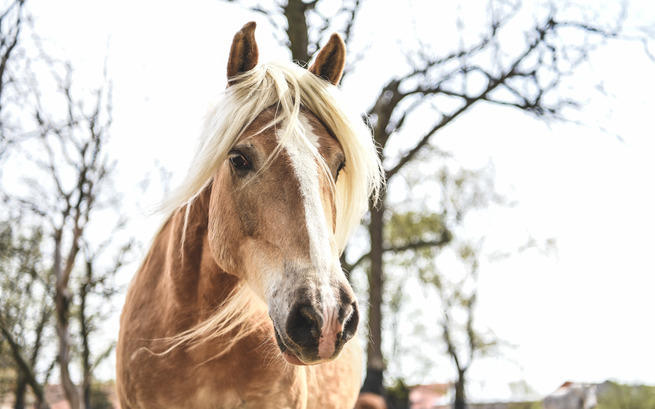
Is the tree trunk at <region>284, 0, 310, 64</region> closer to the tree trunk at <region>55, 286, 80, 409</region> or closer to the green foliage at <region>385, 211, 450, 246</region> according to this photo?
the tree trunk at <region>55, 286, 80, 409</region>

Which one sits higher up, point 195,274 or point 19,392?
point 195,274

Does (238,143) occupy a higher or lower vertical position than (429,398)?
higher

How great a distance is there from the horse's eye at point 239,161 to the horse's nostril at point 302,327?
76cm

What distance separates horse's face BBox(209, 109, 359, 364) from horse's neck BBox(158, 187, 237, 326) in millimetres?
294

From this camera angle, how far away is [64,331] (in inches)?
258

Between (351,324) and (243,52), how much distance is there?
4.99ft

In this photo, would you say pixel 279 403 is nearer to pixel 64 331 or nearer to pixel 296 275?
pixel 296 275

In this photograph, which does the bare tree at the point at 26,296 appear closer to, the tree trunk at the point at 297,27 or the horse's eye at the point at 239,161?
the tree trunk at the point at 297,27

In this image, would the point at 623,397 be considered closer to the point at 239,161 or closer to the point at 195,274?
the point at 195,274

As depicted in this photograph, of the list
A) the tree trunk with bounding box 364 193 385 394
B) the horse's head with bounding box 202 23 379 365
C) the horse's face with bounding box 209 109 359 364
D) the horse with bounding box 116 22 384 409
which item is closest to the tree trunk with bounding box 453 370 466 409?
the tree trunk with bounding box 364 193 385 394

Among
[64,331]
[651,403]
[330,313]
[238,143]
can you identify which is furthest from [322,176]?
[64,331]

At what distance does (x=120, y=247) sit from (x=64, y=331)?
161 inches

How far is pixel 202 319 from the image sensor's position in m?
2.83

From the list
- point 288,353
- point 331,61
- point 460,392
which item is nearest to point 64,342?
point 331,61
